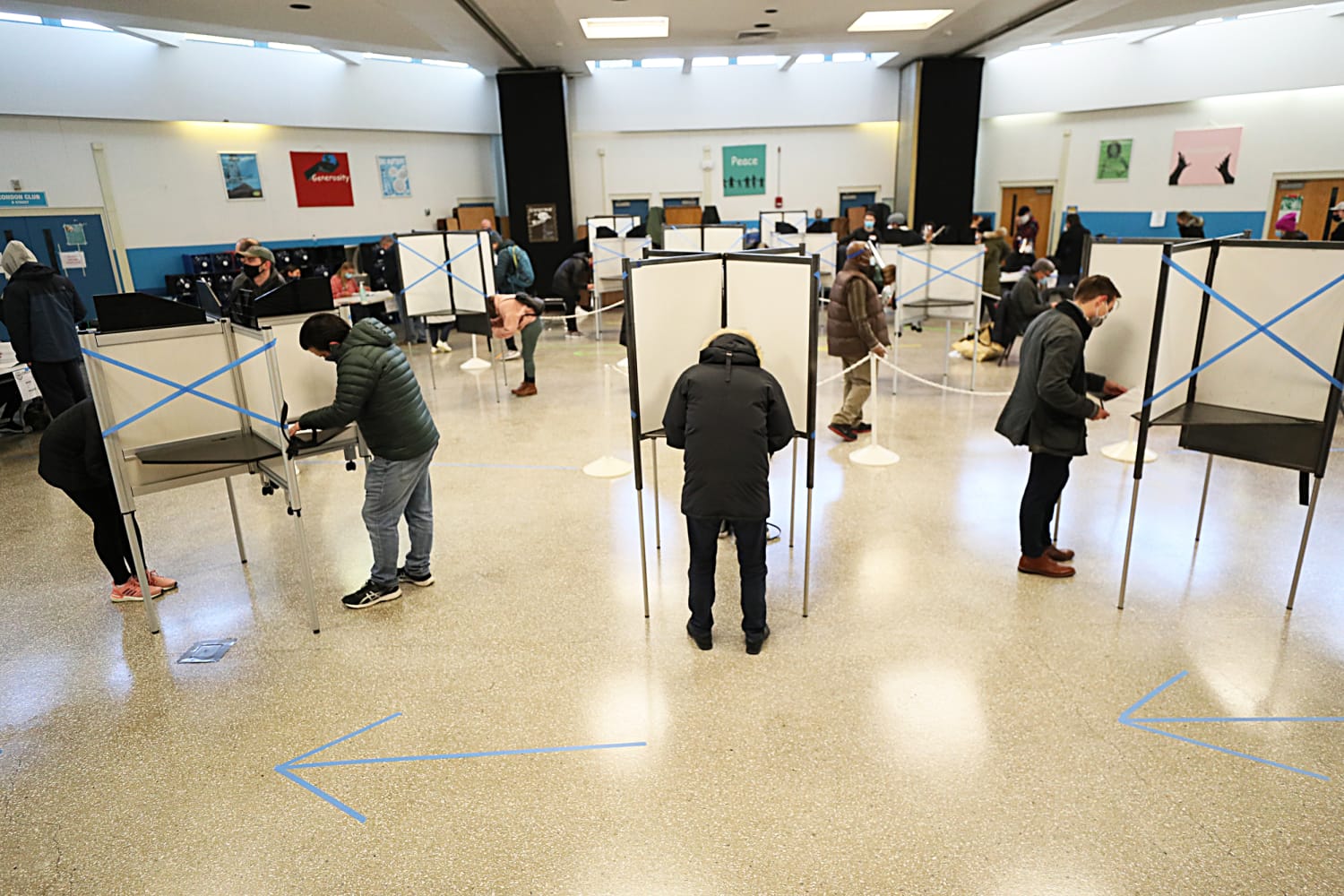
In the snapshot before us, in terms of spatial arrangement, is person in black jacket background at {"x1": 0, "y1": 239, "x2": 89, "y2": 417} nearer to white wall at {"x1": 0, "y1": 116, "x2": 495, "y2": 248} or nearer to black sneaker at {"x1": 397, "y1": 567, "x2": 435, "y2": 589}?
black sneaker at {"x1": 397, "y1": 567, "x2": 435, "y2": 589}

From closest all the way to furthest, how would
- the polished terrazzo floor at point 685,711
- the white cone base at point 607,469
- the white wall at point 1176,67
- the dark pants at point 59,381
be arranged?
the polished terrazzo floor at point 685,711
the white cone base at point 607,469
the dark pants at point 59,381
the white wall at point 1176,67

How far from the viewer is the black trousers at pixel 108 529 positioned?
4.21 m

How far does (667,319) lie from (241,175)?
11.2 m

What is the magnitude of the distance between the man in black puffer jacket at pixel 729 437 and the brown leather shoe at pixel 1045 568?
1.80 m

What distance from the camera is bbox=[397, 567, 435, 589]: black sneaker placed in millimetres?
4574

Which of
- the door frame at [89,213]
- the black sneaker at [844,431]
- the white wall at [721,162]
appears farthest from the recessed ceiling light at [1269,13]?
the door frame at [89,213]

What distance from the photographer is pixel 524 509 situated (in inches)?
222

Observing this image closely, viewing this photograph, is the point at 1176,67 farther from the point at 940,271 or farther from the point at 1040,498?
the point at 1040,498

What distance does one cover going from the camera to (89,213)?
10797 mm

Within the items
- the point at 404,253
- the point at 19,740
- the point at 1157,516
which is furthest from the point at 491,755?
the point at 404,253

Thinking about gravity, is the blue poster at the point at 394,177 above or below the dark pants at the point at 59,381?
above

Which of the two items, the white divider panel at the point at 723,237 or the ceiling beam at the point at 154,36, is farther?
the ceiling beam at the point at 154,36

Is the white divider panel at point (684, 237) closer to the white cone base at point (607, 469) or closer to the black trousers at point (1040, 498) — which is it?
the white cone base at point (607, 469)

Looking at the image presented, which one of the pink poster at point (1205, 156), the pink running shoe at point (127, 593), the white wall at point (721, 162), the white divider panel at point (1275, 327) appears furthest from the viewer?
the white wall at point (721, 162)
